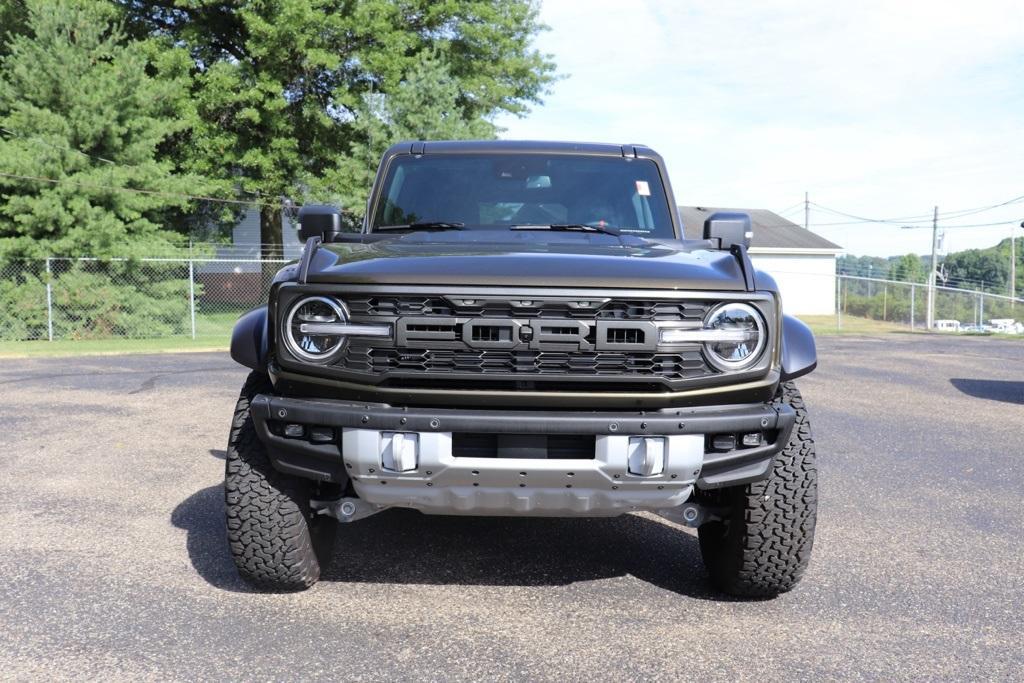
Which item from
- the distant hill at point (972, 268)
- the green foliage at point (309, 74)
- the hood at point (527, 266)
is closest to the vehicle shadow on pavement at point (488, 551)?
the hood at point (527, 266)

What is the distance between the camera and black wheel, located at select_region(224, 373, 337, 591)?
11.5ft

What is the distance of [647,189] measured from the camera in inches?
189

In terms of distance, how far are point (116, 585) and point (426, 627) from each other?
1.33 meters

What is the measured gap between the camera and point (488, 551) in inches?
171

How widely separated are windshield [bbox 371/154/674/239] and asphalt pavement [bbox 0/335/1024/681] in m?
1.53

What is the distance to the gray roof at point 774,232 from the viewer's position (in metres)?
48.3

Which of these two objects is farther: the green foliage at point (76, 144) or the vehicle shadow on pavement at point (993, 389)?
the green foliage at point (76, 144)

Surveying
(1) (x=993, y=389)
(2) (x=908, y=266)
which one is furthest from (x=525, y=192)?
(2) (x=908, y=266)

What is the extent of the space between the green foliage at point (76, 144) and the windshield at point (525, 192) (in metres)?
16.8

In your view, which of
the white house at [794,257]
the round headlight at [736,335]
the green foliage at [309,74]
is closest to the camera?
the round headlight at [736,335]

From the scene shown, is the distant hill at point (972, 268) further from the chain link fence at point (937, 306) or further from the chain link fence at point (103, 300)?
the chain link fence at point (103, 300)

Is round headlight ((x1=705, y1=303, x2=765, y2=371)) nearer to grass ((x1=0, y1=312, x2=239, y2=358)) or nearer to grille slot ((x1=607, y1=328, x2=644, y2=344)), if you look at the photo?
grille slot ((x1=607, y1=328, x2=644, y2=344))

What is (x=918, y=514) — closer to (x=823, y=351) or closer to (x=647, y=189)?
(x=647, y=189)

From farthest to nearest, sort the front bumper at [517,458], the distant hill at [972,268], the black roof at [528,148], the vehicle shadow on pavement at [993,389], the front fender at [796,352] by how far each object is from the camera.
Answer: the distant hill at [972,268] < the vehicle shadow on pavement at [993,389] < the black roof at [528,148] < the front fender at [796,352] < the front bumper at [517,458]
